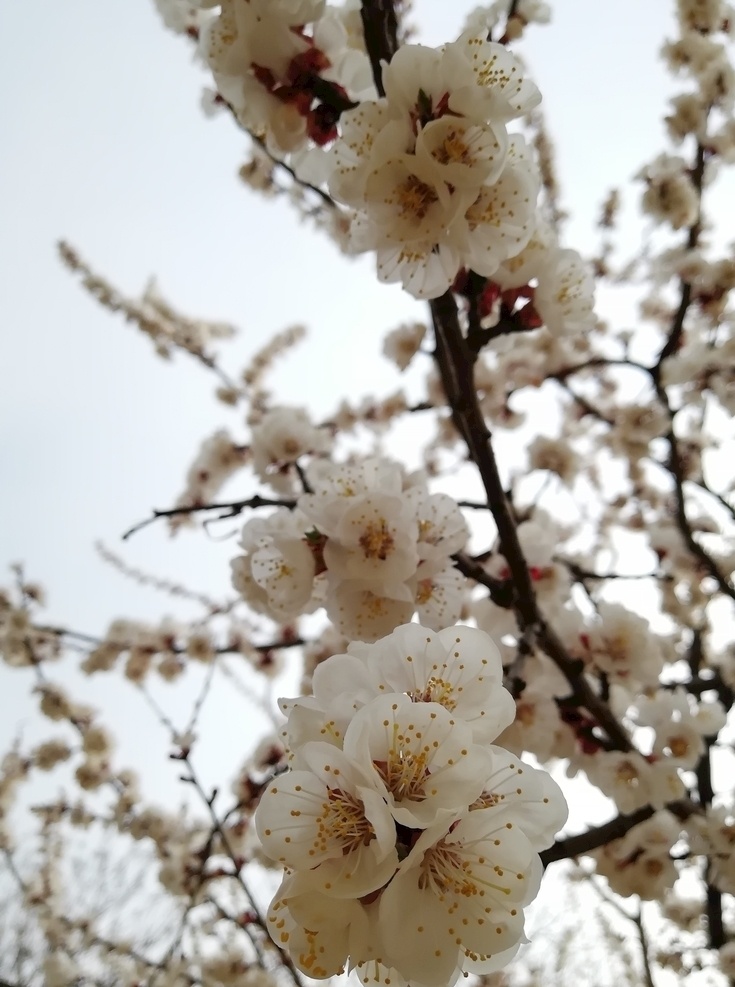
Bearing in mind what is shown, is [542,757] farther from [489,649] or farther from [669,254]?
[669,254]

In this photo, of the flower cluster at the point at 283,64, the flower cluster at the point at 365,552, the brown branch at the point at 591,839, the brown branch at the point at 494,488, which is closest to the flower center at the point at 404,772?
the brown branch at the point at 591,839

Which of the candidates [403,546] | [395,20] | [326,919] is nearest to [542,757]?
[403,546]

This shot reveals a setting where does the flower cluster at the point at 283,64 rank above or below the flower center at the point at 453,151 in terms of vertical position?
above

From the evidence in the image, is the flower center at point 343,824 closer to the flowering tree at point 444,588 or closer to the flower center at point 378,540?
the flowering tree at point 444,588

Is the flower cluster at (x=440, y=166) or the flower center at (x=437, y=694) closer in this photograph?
the flower center at (x=437, y=694)

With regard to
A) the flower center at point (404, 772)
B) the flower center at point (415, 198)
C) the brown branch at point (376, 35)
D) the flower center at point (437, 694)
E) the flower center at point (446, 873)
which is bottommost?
the flower center at point (446, 873)

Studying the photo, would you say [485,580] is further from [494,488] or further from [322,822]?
[322,822]

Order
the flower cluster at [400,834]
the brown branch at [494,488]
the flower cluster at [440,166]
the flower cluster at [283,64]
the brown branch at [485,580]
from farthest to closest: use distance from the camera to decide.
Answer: the brown branch at [485,580], the brown branch at [494,488], the flower cluster at [283,64], the flower cluster at [440,166], the flower cluster at [400,834]

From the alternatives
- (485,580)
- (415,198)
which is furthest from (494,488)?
(415,198)
